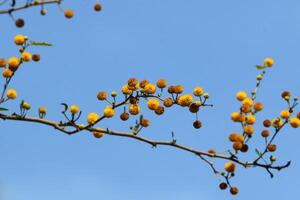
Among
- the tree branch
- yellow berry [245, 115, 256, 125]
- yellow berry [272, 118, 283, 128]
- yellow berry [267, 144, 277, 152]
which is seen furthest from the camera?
yellow berry [272, 118, 283, 128]

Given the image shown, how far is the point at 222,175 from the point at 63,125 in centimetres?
186

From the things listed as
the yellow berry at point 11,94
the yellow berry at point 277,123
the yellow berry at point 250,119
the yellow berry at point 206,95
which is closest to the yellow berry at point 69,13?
the yellow berry at point 11,94

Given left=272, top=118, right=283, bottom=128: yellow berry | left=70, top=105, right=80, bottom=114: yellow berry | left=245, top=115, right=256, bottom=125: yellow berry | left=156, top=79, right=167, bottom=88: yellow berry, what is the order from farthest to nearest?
left=156, top=79, right=167, bottom=88: yellow berry < left=70, top=105, right=80, bottom=114: yellow berry < left=272, top=118, right=283, bottom=128: yellow berry < left=245, top=115, right=256, bottom=125: yellow berry

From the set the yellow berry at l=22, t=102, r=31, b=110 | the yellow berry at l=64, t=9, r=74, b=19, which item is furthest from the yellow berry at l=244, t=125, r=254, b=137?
the yellow berry at l=22, t=102, r=31, b=110

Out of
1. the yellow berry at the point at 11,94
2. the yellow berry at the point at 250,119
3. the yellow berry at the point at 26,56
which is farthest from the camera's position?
the yellow berry at the point at 11,94

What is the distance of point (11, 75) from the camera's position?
295 inches

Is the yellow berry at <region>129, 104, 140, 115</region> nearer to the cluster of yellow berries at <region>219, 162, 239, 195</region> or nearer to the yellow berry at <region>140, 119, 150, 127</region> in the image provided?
the yellow berry at <region>140, 119, 150, 127</region>

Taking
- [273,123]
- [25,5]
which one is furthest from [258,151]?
[25,5]

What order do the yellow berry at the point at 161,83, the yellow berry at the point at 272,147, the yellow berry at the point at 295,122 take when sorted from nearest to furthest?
the yellow berry at the point at 272,147
the yellow berry at the point at 295,122
the yellow berry at the point at 161,83

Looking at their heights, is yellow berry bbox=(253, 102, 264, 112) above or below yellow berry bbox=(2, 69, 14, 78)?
below

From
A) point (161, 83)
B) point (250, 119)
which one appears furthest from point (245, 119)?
point (161, 83)

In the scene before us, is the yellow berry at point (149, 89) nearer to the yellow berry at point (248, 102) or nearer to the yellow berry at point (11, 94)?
the yellow berry at point (248, 102)

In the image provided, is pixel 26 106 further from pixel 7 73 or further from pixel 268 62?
pixel 268 62

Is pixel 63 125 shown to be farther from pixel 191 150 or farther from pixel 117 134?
pixel 191 150
